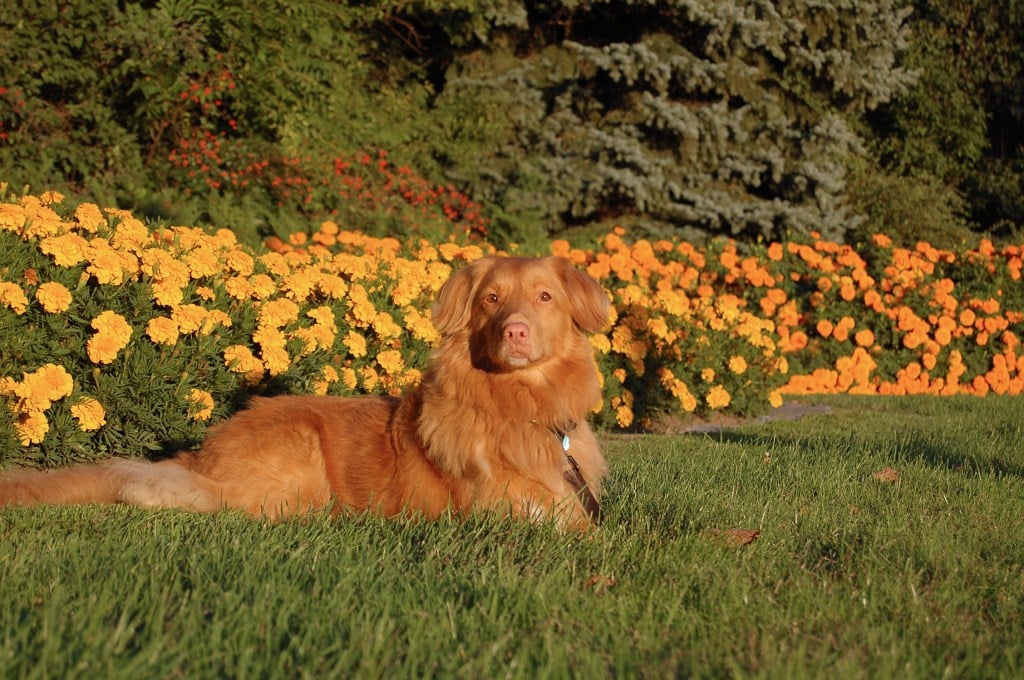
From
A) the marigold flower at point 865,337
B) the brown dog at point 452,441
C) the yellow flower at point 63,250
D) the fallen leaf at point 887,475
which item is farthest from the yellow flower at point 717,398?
the yellow flower at point 63,250

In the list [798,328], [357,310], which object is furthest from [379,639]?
[798,328]

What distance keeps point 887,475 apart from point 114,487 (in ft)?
12.5

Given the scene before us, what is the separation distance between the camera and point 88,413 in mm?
4871

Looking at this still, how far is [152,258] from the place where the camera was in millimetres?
5230

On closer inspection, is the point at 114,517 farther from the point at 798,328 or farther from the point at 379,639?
the point at 798,328

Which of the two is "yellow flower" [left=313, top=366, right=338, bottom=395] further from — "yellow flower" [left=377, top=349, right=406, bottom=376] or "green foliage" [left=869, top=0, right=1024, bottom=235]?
"green foliage" [left=869, top=0, right=1024, bottom=235]

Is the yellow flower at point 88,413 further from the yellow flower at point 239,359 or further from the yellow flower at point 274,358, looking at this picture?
the yellow flower at point 274,358

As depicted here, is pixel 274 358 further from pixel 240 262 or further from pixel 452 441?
pixel 452 441

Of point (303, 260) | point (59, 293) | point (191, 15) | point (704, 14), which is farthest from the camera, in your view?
point (704, 14)

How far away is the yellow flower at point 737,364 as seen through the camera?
7.87m

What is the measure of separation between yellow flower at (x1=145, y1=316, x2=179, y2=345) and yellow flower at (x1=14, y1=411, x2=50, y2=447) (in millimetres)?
669

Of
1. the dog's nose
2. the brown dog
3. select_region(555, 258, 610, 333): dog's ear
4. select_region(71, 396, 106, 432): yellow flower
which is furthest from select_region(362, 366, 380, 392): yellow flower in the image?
the dog's nose

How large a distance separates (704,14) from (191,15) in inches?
281

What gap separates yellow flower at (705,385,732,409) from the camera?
782 centimetres
